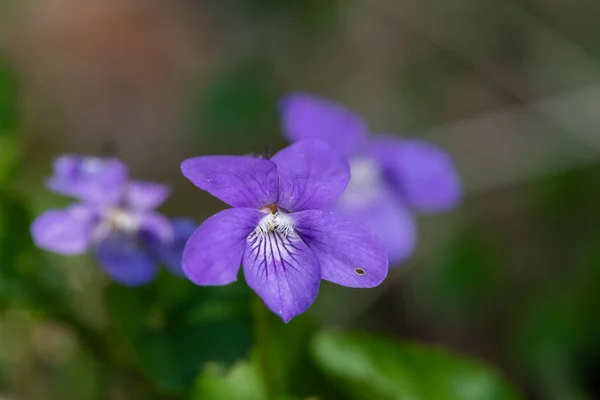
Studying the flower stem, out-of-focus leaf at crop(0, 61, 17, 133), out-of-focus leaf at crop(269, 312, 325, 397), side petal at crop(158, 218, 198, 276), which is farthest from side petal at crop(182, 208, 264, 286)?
out-of-focus leaf at crop(0, 61, 17, 133)

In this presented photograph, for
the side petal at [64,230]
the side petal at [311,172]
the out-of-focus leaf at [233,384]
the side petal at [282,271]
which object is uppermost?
the side petal at [311,172]

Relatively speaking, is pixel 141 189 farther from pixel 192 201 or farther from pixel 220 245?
pixel 192 201

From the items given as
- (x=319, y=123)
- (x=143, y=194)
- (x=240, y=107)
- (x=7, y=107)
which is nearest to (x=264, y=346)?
(x=143, y=194)

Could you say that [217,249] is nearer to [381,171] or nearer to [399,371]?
[399,371]

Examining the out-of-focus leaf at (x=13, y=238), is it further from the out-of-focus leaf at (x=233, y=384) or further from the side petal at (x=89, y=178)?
the out-of-focus leaf at (x=233, y=384)

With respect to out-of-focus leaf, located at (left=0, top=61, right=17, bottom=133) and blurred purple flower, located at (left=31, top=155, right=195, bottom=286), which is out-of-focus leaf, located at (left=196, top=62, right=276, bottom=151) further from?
blurred purple flower, located at (left=31, top=155, right=195, bottom=286)

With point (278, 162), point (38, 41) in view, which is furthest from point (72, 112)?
point (278, 162)

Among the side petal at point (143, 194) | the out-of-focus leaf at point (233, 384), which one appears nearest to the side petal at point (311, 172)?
the side petal at point (143, 194)
